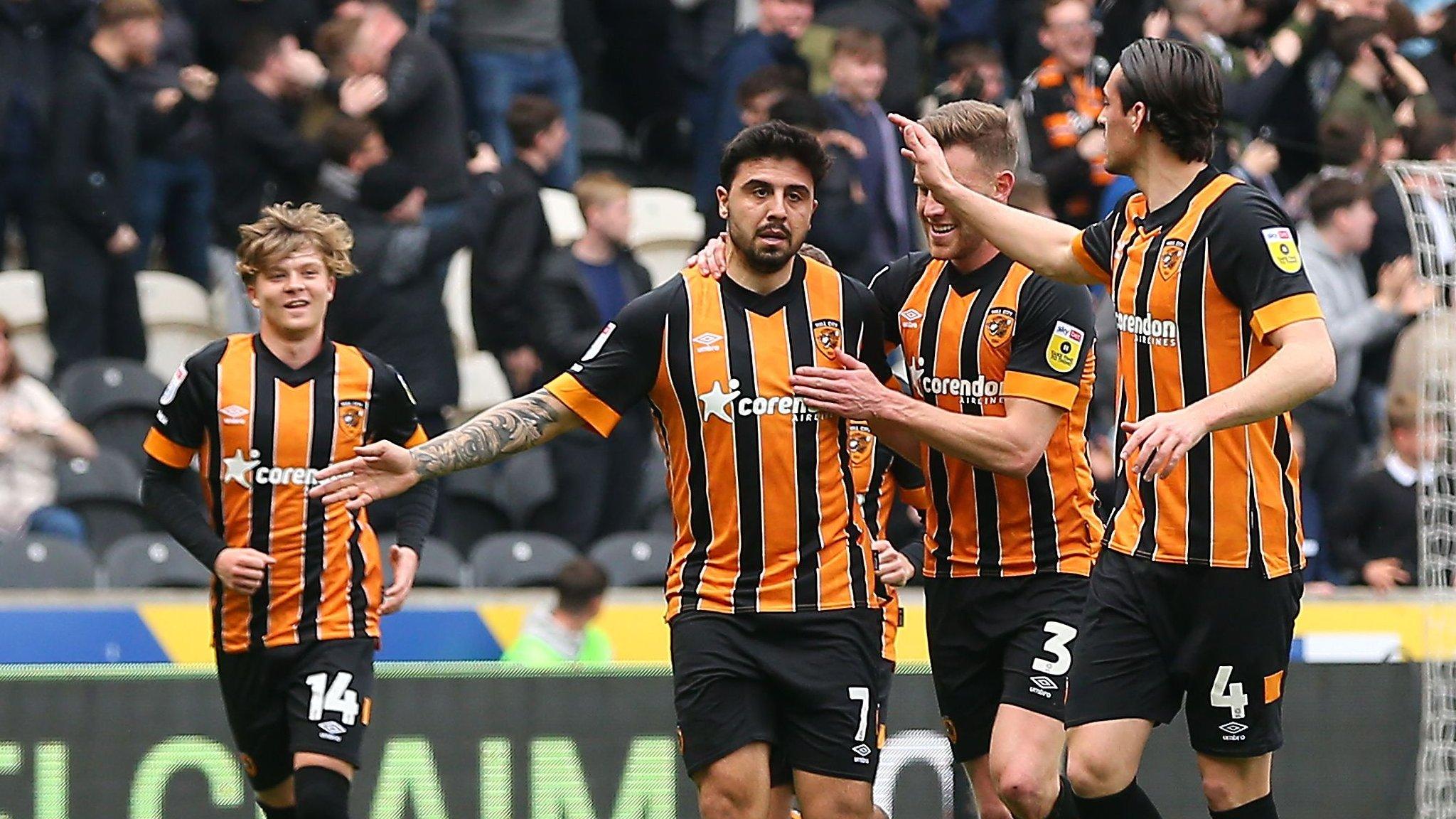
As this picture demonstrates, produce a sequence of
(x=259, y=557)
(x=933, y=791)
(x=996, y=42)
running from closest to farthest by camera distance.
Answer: (x=259, y=557) → (x=933, y=791) → (x=996, y=42)

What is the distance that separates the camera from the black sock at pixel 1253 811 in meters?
6.12

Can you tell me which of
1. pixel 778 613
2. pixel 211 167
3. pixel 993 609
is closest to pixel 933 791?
pixel 993 609

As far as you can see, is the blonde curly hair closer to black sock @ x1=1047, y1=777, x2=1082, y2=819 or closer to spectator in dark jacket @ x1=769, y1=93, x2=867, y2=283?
black sock @ x1=1047, y1=777, x2=1082, y2=819

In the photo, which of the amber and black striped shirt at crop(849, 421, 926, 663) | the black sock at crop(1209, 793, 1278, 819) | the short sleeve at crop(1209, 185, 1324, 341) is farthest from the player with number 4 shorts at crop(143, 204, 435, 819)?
the short sleeve at crop(1209, 185, 1324, 341)

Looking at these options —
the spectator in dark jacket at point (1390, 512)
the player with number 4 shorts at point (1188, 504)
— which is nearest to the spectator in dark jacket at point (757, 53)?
the spectator in dark jacket at point (1390, 512)

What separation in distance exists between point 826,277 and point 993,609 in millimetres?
1166

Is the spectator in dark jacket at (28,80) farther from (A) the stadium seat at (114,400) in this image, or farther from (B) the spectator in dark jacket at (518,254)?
(B) the spectator in dark jacket at (518,254)

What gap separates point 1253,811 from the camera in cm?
612

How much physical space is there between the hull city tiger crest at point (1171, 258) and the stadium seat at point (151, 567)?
554 centimetres

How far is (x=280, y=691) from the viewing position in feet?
25.3

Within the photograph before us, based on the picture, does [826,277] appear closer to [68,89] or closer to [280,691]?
[280,691]

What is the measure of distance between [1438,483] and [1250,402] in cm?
527

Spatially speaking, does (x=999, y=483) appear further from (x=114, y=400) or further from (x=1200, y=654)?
(x=114, y=400)

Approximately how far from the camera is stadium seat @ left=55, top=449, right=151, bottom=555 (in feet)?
34.6
